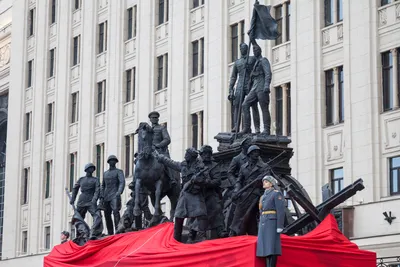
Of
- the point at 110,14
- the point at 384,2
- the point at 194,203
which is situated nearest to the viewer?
the point at 194,203

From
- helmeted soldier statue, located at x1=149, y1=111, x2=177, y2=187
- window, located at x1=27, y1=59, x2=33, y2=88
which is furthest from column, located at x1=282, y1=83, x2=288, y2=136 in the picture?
window, located at x1=27, y1=59, x2=33, y2=88

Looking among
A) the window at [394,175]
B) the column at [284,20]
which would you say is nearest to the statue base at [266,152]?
the window at [394,175]

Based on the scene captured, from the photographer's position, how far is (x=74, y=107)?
62.6 meters

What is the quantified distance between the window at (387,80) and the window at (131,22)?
18.9m

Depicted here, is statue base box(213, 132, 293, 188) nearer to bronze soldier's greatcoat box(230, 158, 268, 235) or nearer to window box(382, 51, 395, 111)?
bronze soldier's greatcoat box(230, 158, 268, 235)

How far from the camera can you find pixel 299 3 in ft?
150

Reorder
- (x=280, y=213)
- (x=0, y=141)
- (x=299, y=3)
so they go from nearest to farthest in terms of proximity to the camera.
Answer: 1. (x=280, y=213)
2. (x=299, y=3)
3. (x=0, y=141)

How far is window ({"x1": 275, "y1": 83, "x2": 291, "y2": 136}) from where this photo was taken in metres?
45.6

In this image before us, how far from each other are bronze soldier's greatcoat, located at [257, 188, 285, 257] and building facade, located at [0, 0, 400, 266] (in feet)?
63.9

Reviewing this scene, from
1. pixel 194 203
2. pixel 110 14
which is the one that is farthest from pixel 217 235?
pixel 110 14

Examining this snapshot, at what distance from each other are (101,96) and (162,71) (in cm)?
616

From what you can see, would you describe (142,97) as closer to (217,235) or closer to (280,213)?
(217,235)

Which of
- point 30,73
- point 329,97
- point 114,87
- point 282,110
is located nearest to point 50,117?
point 30,73

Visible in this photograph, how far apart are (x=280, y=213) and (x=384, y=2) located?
23176 millimetres
